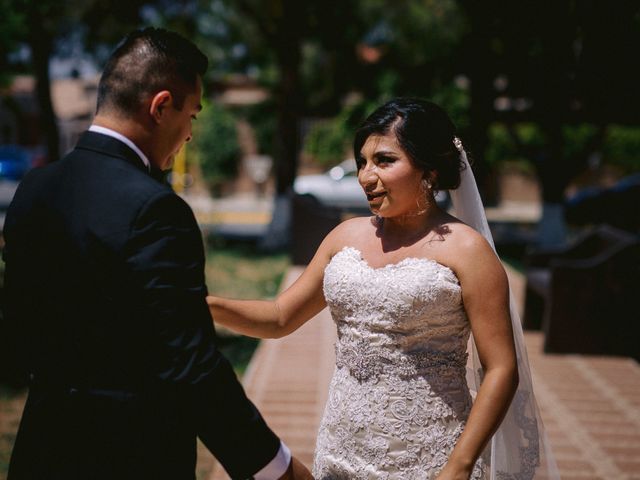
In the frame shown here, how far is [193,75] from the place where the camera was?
204 centimetres

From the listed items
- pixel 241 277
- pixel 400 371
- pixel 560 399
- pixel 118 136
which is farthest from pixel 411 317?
pixel 241 277

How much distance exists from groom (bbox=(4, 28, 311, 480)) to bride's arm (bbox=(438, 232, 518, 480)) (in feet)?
1.77

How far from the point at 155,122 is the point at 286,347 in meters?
5.51

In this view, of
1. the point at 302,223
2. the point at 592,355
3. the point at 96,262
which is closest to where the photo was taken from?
the point at 96,262

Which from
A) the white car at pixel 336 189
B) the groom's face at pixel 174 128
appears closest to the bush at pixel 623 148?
the white car at pixel 336 189

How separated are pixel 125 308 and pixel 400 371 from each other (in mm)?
996

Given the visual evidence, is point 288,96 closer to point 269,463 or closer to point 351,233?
point 351,233

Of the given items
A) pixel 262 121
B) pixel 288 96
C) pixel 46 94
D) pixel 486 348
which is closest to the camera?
pixel 486 348

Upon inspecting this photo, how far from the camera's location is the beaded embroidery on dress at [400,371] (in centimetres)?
237

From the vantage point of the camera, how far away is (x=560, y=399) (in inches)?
232

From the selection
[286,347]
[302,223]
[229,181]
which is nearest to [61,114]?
[229,181]

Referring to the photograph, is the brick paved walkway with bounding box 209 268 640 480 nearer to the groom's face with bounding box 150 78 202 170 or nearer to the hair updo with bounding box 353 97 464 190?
the hair updo with bounding box 353 97 464 190

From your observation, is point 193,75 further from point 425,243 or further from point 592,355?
point 592,355

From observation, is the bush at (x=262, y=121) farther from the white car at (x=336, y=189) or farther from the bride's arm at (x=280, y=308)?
the bride's arm at (x=280, y=308)
